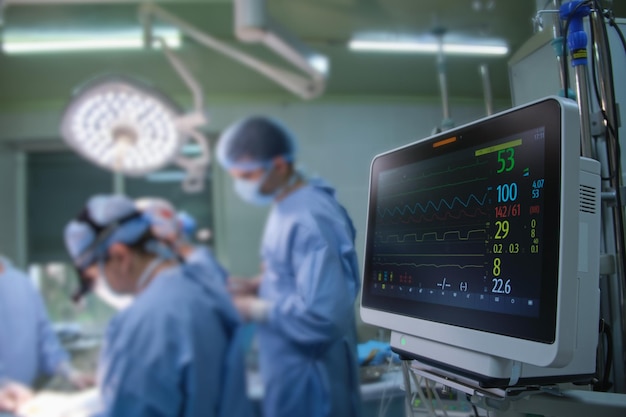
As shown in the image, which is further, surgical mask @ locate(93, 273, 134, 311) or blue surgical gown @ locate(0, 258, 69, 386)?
blue surgical gown @ locate(0, 258, 69, 386)

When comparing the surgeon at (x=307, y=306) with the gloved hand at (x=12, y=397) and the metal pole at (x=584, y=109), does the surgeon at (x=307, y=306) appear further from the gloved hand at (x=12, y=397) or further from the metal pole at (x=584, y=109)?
the gloved hand at (x=12, y=397)

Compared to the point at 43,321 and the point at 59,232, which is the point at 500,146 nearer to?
the point at 43,321

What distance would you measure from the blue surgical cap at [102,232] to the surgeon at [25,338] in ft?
2.83

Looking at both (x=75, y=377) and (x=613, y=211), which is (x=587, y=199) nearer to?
(x=613, y=211)

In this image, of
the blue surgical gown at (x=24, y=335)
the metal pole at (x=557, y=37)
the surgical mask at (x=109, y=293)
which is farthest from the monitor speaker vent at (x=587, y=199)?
the blue surgical gown at (x=24, y=335)

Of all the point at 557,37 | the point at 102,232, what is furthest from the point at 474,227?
the point at 102,232

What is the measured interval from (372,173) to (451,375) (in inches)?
13.1

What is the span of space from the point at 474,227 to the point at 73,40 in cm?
218

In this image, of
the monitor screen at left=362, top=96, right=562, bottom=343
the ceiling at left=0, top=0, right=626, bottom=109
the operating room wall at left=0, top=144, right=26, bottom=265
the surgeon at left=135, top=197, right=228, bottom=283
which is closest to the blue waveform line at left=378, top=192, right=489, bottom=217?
the monitor screen at left=362, top=96, right=562, bottom=343

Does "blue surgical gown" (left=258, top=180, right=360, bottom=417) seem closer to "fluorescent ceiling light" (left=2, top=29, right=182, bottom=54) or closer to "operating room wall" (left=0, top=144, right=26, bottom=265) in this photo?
"fluorescent ceiling light" (left=2, top=29, right=182, bottom=54)

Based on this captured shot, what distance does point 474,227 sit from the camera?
548 millimetres

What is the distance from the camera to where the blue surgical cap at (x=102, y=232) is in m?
1.39

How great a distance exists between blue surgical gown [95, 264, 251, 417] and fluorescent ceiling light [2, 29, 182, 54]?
128cm

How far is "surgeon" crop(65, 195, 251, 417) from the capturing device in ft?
3.67
